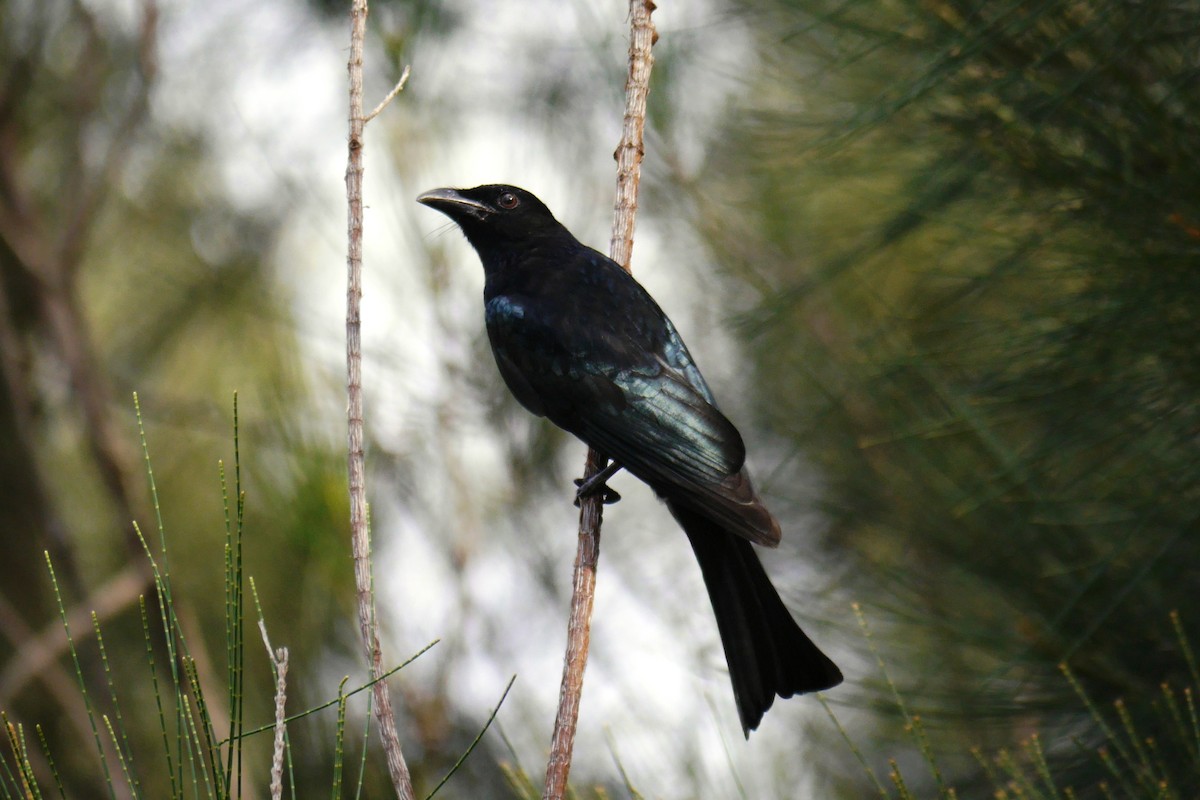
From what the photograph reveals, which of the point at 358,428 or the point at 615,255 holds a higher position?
the point at 615,255

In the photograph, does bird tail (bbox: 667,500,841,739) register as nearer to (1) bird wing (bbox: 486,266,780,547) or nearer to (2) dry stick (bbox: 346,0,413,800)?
(1) bird wing (bbox: 486,266,780,547)

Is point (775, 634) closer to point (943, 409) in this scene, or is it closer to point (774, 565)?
point (943, 409)

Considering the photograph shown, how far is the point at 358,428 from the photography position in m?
1.35

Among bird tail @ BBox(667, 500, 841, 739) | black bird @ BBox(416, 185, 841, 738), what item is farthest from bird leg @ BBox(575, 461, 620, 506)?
bird tail @ BBox(667, 500, 841, 739)

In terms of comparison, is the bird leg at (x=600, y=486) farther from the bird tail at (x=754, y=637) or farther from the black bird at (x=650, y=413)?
the bird tail at (x=754, y=637)

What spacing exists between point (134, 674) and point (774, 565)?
2.29 meters

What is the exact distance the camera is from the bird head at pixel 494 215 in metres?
2.67

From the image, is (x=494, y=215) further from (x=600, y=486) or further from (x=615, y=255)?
(x=600, y=486)

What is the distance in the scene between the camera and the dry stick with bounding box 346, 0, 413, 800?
121cm

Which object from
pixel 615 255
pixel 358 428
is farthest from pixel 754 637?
pixel 358 428

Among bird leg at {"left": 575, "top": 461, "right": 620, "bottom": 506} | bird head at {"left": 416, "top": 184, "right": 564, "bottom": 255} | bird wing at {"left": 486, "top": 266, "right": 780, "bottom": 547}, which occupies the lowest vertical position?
bird leg at {"left": 575, "top": 461, "right": 620, "bottom": 506}

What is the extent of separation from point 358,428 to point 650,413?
947mm

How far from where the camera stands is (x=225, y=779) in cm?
105

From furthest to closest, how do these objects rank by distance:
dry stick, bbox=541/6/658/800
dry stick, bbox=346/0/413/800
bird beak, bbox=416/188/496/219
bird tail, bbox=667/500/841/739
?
1. bird beak, bbox=416/188/496/219
2. bird tail, bbox=667/500/841/739
3. dry stick, bbox=541/6/658/800
4. dry stick, bbox=346/0/413/800
